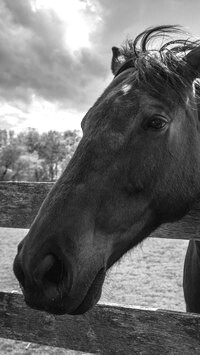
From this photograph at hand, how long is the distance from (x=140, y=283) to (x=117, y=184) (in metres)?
5.71

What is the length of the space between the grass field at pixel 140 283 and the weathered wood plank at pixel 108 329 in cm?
222

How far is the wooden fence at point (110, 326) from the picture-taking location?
78.6 inches

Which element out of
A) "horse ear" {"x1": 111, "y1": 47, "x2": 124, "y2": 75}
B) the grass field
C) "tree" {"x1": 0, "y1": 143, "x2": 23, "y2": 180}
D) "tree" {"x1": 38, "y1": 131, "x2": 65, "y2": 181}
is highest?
"tree" {"x1": 38, "y1": 131, "x2": 65, "y2": 181}

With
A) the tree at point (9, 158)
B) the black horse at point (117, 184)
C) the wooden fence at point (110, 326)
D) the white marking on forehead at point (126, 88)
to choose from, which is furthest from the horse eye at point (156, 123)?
the tree at point (9, 158)

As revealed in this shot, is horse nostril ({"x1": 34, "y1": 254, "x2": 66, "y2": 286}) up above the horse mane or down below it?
below

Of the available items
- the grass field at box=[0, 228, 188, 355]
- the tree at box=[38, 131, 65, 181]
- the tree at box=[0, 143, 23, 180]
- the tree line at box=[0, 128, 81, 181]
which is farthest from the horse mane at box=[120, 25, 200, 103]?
the tree at box=[38, 131, 65, 181]

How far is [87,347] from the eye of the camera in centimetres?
216

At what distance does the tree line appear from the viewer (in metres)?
51.5

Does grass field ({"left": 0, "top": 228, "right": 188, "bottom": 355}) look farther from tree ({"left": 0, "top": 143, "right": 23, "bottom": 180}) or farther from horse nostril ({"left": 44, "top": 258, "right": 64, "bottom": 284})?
tree ({"left": 0, "top": 143, "right": 23, "bottom": 180})

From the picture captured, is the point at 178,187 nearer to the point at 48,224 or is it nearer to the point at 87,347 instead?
the point at 48,224

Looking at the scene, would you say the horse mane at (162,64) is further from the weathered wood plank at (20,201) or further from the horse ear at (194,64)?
the weathered wood plank at (20,201)

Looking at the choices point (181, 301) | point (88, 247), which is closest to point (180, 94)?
point (88, 247)

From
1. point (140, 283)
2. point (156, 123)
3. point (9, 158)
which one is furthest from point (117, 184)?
point (9, 158)

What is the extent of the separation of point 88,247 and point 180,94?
112 cm
